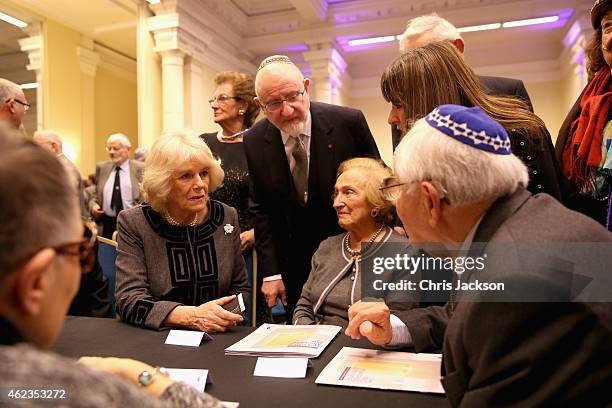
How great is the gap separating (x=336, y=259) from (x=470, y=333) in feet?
3.99

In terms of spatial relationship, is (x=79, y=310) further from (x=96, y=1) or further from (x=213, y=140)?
(x=96, y=1)

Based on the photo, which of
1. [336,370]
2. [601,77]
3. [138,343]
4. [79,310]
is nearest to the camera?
[336,370]

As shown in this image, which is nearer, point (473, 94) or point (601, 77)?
point (473, 94)

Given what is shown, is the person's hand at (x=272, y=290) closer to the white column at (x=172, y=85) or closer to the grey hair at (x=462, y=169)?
the grey hair at (x=462, y=169)

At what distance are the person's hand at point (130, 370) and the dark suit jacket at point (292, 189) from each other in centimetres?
154

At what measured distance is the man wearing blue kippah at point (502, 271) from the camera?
0.86m

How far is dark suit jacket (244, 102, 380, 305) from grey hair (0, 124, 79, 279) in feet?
6.11

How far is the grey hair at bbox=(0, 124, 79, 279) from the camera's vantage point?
2.21 feet

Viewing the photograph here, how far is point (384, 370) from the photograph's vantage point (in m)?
1.33

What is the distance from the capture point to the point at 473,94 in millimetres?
1692

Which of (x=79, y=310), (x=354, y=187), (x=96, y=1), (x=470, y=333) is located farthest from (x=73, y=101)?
(x=470, y=333)

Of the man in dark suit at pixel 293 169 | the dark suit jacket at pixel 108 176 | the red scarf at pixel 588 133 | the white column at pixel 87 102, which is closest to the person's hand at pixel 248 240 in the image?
the man in dark suit at pixel 293 169

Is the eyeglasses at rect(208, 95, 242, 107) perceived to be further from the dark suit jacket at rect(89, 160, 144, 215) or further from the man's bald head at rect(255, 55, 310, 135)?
the dark suit jacket at rect(89, 160, 144, 215)

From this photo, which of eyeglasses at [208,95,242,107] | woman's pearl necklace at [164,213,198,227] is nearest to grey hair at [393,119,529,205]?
woman's pearl necklace at [164,213,198,227]
